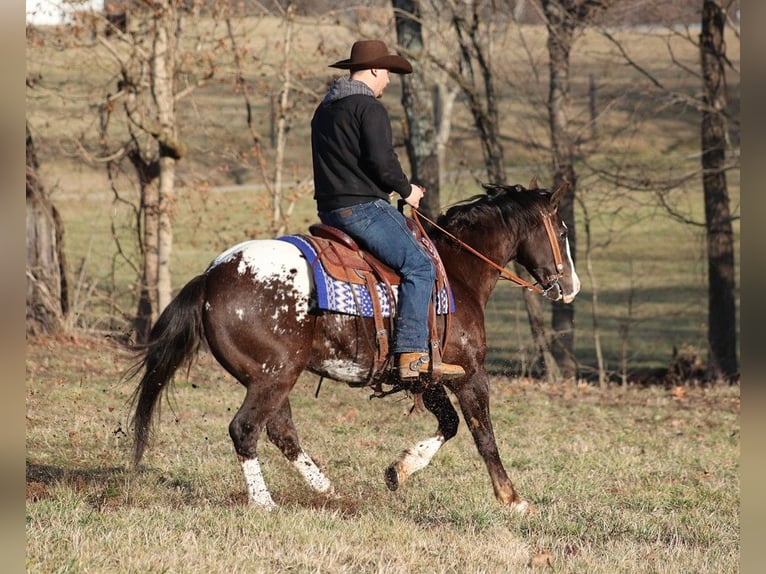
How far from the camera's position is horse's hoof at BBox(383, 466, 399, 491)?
278 inches

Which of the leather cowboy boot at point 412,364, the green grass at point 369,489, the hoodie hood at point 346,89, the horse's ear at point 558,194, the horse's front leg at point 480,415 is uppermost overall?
the hoodie hood at point 346,89

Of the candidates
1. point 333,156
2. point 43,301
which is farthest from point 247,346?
point 43,301

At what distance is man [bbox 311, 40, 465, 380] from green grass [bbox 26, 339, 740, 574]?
125 cm

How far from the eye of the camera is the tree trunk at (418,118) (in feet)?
52.8

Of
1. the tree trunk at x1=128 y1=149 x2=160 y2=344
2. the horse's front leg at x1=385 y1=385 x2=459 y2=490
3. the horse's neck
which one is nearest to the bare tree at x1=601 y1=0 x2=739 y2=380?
the tree trunk at x1=128 y1=149 x2=160 y2=344

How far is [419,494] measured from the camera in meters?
7.46

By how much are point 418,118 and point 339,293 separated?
10.7 meters

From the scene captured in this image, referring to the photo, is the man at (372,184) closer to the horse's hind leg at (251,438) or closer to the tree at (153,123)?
the horse's hind leg at (251,438)

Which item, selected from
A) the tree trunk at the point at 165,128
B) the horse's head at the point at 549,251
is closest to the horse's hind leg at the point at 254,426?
the horse's head at the point at 549,251

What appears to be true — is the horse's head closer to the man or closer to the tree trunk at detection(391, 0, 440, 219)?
the man

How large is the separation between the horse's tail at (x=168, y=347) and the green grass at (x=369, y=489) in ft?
1.83

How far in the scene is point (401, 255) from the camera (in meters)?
6.64
